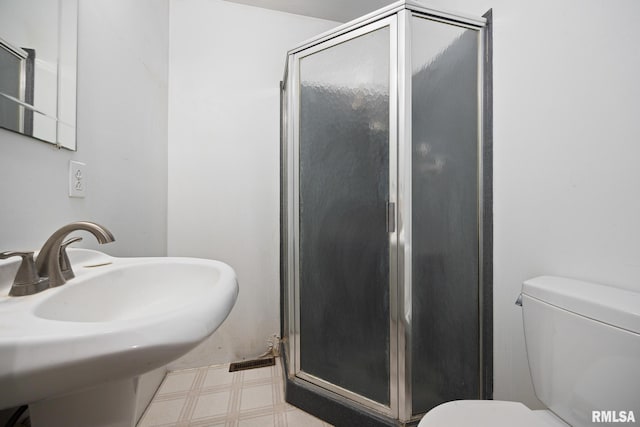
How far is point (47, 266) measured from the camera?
22.5 inches

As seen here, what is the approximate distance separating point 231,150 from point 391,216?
1.09 m

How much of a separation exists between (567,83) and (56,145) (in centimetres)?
158

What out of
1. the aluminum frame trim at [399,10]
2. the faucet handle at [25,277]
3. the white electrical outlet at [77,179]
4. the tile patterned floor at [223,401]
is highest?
the aluminum frame trim at [399,10]

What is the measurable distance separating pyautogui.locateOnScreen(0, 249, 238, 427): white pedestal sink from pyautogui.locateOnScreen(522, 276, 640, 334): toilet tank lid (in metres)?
0.84

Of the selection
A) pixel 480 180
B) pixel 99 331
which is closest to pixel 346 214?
pixel 480 180

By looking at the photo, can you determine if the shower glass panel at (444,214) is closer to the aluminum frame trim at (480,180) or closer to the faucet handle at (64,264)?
the aluminum frame trim at (480,180)

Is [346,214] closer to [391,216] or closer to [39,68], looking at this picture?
[391,216]

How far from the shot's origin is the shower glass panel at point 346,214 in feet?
3.37

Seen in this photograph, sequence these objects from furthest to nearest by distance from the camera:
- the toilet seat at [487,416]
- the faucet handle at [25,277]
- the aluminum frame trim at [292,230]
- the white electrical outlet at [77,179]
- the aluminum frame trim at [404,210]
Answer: the aluminum frame trim at [292,230] → the aluminum frame trim at [404,210] → the white electrical outlet at [77,179] → the toilet seat at [487,416] → the faucet handle at [25,277]

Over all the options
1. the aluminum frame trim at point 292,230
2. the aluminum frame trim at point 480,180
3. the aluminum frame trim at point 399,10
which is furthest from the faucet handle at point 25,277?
the aluminum frame trim at point 480,180

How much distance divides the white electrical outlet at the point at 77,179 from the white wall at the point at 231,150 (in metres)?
0.66

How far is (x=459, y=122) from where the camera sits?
1.05 meters

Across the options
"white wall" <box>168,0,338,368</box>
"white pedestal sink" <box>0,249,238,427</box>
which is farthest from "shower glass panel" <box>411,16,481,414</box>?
"white wall" <box>168,0,338,368</box>

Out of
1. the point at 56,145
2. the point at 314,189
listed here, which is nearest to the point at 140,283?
the point at 56,145
